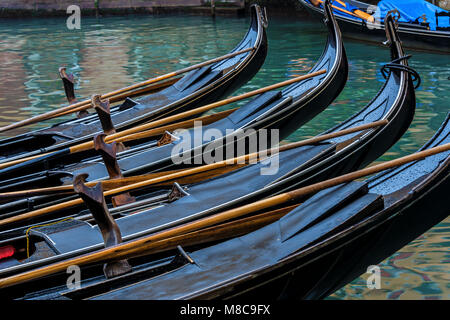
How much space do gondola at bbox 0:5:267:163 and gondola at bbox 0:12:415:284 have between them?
0.91 metres

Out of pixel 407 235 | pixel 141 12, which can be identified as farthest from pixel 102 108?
pixel 141 12

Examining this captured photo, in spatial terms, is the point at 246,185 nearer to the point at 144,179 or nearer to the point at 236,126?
the point at 144,179

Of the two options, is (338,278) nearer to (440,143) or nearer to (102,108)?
(440,143)

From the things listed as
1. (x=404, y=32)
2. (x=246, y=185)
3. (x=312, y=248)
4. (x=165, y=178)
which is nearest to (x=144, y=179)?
(x=165, y=178)

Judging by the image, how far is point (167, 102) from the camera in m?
3.46

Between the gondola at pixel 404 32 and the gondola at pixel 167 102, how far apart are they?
286 cm

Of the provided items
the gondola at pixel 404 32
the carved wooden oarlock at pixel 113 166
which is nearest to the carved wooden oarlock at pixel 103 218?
the carved wooden oarlock at pixel 113 166

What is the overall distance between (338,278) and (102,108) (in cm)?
133

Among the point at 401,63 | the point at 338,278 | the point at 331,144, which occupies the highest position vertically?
the point at 401,63

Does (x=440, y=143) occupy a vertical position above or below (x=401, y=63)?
below

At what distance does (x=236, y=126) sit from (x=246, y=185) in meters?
0.73

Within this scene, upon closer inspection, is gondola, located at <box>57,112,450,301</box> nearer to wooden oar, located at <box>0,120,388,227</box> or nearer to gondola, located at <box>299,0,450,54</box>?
wooden oar, located at <box>0,120,388,227</box>

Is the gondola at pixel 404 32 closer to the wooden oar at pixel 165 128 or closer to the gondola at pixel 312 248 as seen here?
the wooden oar at pixel 165 128
